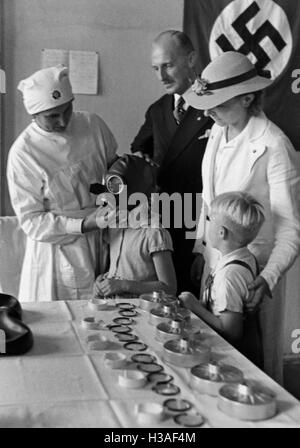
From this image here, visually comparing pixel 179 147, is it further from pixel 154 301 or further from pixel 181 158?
pixel 154 301

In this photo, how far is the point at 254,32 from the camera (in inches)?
119

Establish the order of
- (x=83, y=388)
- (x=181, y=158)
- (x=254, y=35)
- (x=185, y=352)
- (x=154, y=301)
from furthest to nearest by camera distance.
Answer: (x=254, y=35), (x=181, y=158), (x=154, y=301), (x=185, y=352), (x=83, y=388)

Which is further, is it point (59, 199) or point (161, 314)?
point (59, 199)

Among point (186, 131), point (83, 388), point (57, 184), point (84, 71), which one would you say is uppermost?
point (84, 71)

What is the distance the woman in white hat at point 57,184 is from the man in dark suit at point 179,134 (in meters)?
0.26

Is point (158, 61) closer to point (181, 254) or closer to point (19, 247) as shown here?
point (181, 254)

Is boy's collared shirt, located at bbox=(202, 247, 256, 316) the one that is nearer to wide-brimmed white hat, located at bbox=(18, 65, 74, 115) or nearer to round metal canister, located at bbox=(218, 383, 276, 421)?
round metal canister, located at bbox=(218, 383, 276, 421)

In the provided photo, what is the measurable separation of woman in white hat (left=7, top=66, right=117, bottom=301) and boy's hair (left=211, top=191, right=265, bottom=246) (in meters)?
0.56

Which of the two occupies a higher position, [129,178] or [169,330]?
[129,178]

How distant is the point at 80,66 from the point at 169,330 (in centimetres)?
182

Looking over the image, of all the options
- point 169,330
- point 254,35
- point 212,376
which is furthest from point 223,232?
point 254,35

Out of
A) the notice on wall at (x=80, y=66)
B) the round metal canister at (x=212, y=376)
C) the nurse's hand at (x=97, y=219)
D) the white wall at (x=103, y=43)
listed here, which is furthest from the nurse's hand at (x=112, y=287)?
the notice on wall at (x=80, y=66)

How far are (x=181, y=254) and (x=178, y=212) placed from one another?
167mm

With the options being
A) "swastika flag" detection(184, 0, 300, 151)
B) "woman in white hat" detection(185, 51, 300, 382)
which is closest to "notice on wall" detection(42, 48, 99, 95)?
"swastika flag" detection(184, 0, 300, 151)
